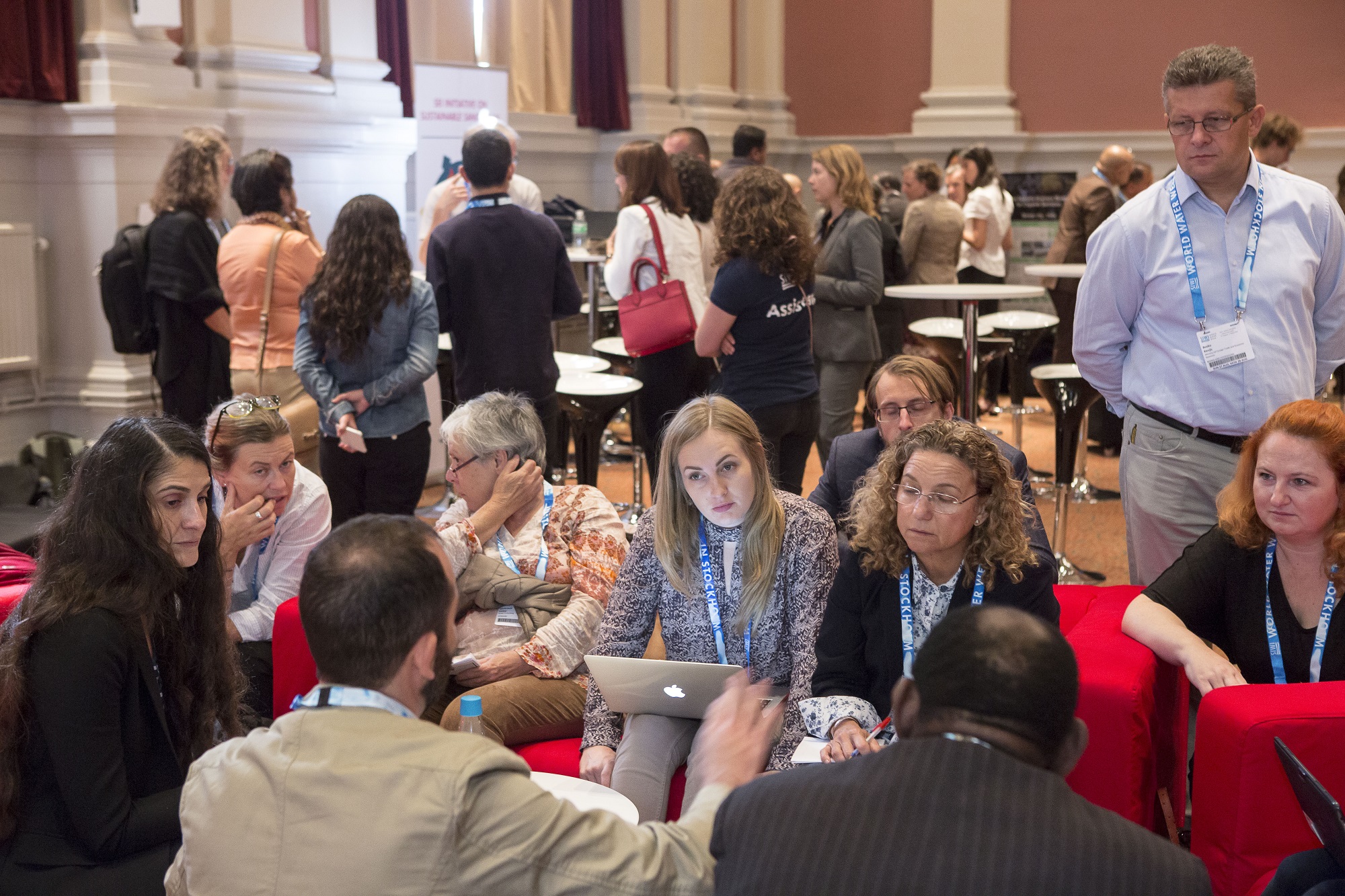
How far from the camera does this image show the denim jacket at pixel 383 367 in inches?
156

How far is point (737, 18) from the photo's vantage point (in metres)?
10.3

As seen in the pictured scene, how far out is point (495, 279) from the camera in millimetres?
4258

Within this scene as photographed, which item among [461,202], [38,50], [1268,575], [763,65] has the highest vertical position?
[763,65]

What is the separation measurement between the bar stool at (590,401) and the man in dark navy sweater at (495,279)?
533 millimetres

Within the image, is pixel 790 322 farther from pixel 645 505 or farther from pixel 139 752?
pixel 139 752

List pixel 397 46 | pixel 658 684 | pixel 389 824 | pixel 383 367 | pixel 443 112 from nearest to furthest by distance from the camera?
pixel 389 824 < pixel 658 684 < pixel 383 367 < pixel 443 112 < pixel 397 46

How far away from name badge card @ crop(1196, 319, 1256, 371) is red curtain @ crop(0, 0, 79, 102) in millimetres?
4593

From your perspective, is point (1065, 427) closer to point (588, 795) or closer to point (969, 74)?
point (588, 795)

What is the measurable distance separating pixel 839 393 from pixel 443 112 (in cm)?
255

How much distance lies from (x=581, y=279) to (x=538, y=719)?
5943mm

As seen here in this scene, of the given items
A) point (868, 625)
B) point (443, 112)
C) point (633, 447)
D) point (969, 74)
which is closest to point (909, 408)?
point (868, 625)

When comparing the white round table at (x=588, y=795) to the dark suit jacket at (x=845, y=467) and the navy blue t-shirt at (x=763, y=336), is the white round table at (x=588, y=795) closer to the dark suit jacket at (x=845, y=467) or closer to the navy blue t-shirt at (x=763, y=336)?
the dark suit jacket at (x=845, y=467)

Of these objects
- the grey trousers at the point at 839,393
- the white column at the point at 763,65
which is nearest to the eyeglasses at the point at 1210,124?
the grey trousers at the point at 839,393

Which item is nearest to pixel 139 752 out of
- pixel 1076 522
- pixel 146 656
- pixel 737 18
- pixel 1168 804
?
pixel 146 656
